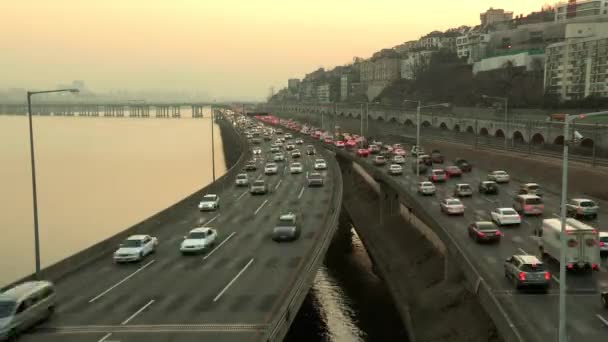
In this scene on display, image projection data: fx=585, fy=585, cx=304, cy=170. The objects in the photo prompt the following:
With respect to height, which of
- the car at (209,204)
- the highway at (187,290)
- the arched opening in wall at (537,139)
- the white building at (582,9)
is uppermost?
the white building at (582,9)

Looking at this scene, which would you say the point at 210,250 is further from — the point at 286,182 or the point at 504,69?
the point at 504,69

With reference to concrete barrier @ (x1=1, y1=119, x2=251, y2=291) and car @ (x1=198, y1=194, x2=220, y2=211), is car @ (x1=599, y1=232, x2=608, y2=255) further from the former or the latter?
car @ (x1=198, y1=194, x2=220, y2=211)

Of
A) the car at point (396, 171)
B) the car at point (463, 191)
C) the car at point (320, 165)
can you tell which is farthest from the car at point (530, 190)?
the car at point (320, 165)

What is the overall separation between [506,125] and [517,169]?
19938 millimetres

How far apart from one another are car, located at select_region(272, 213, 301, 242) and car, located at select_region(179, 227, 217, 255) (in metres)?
3.61

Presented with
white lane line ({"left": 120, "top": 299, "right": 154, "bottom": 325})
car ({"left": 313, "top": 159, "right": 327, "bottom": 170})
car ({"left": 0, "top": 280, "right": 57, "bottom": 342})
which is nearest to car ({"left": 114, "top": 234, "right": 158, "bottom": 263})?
white lane line ({"left": 120, "top": 299, "right": 154, "bottom": 325})

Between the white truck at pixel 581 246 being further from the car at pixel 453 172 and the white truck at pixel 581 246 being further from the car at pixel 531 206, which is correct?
the car at pixel 453 172

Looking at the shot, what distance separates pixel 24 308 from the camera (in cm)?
2005

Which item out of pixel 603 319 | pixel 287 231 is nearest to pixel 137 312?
pixel 287 231

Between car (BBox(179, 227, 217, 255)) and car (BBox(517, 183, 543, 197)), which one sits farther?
car (BBox(517, 183, 543, 197))

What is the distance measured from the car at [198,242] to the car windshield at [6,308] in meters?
11.8

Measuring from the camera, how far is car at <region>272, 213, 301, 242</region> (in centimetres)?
3325

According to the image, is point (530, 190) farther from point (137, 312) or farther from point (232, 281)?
point (137, 312)

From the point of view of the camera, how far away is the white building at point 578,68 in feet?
315
